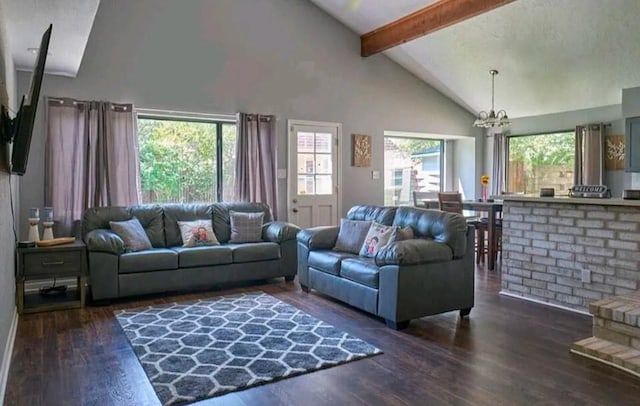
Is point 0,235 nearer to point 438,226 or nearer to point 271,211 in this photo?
point 438,226

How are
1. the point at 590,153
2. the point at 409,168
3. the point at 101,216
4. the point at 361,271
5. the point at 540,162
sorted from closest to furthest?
the point at 361,271 → the point at 101,216 → the point at 590,153 → the point at 540,162 → the point at 409,168

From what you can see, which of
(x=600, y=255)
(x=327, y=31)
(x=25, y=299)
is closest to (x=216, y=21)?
(x=327, y=31)

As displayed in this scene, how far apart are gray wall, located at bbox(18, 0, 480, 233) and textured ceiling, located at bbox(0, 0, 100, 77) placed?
838mm

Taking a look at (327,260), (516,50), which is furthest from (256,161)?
(516,50)

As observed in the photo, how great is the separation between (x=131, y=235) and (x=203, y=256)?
758mm

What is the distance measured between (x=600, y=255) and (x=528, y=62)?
3.31 metres

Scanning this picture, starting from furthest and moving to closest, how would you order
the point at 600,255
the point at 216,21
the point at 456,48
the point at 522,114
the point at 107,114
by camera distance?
1. the point at 522,114
2. the point at 456,48
3. the point at 216,21
4. the point at 107,114
5. the point at 600,255

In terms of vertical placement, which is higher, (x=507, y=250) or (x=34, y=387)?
(x=507, y=250)

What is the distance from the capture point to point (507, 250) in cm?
481

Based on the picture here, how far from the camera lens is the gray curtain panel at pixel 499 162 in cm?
813

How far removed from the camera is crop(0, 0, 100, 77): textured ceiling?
3033 mm

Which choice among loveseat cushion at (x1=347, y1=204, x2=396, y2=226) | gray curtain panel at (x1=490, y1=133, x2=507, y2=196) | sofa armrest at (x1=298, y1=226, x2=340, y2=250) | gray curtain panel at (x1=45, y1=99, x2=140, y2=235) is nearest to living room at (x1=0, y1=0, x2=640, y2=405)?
gray curtain panel at (x1=45, y1=99, x2=140, y2=235)

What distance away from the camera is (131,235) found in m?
4.78

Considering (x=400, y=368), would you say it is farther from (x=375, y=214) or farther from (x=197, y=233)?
(x=197, y=233)
